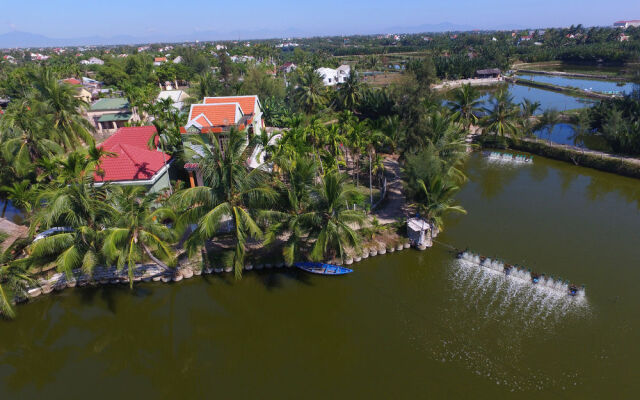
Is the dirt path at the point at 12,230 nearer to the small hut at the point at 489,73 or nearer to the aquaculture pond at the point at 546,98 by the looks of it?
the aquaculture pond at the point at 546,98

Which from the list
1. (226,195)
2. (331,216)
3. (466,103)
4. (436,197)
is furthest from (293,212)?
(466,103)

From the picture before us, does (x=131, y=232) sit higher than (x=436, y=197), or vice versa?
(x=436, y=197)

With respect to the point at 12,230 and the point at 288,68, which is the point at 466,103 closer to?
the point at 12,230

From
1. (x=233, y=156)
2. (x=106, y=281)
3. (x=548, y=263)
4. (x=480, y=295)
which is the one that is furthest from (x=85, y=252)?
(x=548, y=263)

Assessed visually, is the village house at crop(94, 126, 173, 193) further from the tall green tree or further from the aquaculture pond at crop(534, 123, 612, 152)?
the aquaculture pond at crop(534, 123, 612, 152)

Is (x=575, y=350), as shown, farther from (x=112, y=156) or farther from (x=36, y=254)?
(x=112, y=156)
